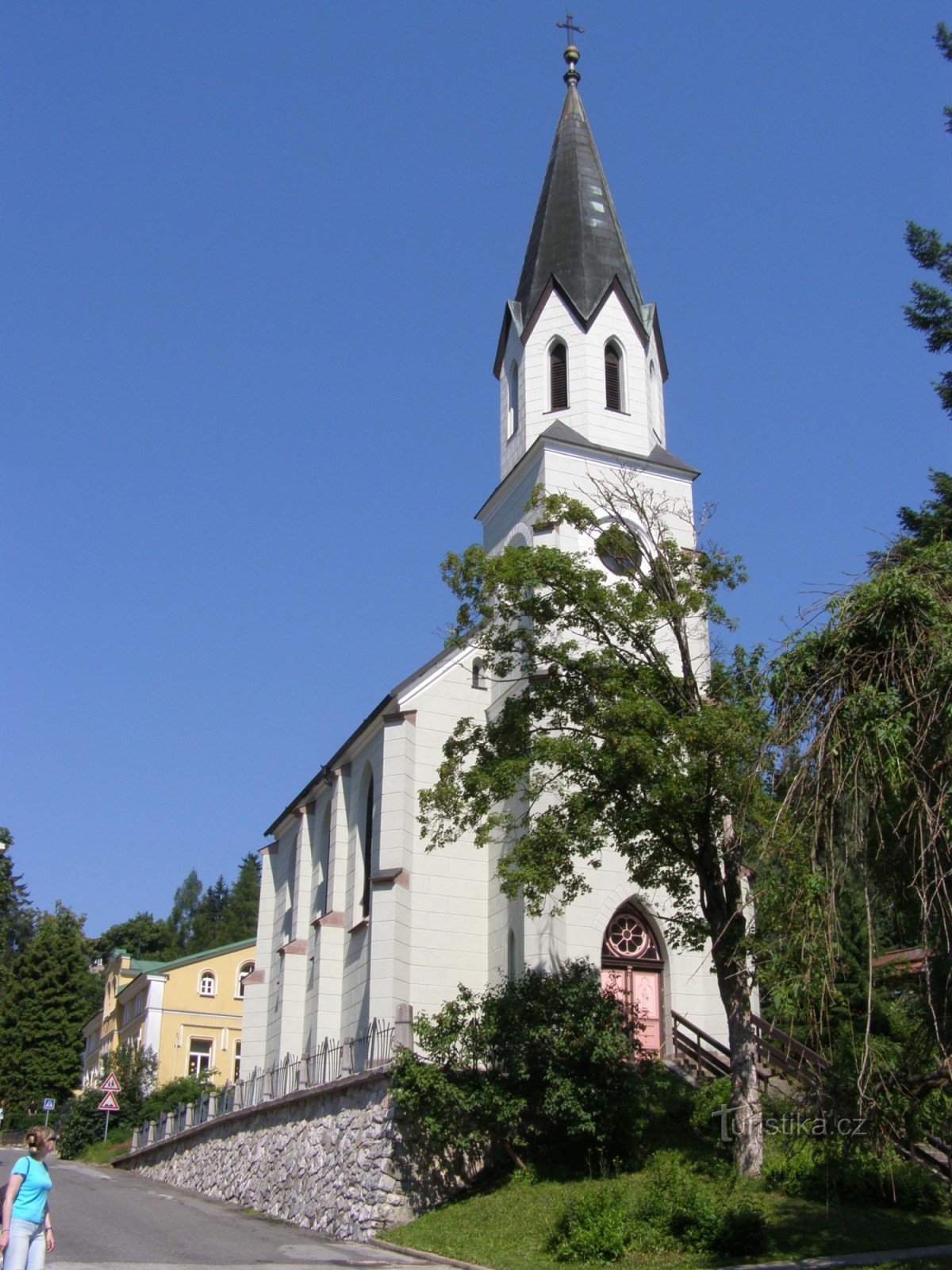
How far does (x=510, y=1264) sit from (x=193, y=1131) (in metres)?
18.7

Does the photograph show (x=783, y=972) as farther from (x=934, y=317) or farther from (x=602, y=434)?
(x=602, y=434)

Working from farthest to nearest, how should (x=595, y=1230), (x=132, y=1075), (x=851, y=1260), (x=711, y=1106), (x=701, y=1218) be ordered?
1. (x=132, y=1075)
2. (x=711, y=1106)
3. (x=595, y=1230)
4. (x=701, y=1218)
5. (x=851, y=1260)

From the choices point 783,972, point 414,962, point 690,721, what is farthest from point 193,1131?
point 783,972

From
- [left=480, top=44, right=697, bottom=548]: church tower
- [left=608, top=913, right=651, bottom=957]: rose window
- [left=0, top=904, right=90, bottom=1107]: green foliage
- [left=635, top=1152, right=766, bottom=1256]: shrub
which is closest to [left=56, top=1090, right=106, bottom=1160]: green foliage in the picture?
[left=0, top=904, right=90, bottom=1107]: green foliage

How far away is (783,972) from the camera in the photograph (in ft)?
33.6

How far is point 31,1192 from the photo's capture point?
985cm

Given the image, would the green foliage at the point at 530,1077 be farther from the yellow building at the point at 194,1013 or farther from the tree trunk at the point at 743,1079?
the yellow building at the point at 194,1013

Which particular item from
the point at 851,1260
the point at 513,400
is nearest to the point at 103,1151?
the point at 513,400

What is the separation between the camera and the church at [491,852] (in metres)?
23.5

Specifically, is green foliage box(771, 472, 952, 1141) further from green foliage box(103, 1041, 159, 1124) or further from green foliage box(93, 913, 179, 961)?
green foliage box(93, 913, 179, 961)

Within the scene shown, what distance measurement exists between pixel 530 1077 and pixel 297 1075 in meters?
8.10

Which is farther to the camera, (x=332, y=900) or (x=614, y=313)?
(x=614, y=313)

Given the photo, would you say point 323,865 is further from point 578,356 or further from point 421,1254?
point 421,1254

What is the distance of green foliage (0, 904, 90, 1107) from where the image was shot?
56.6 m
